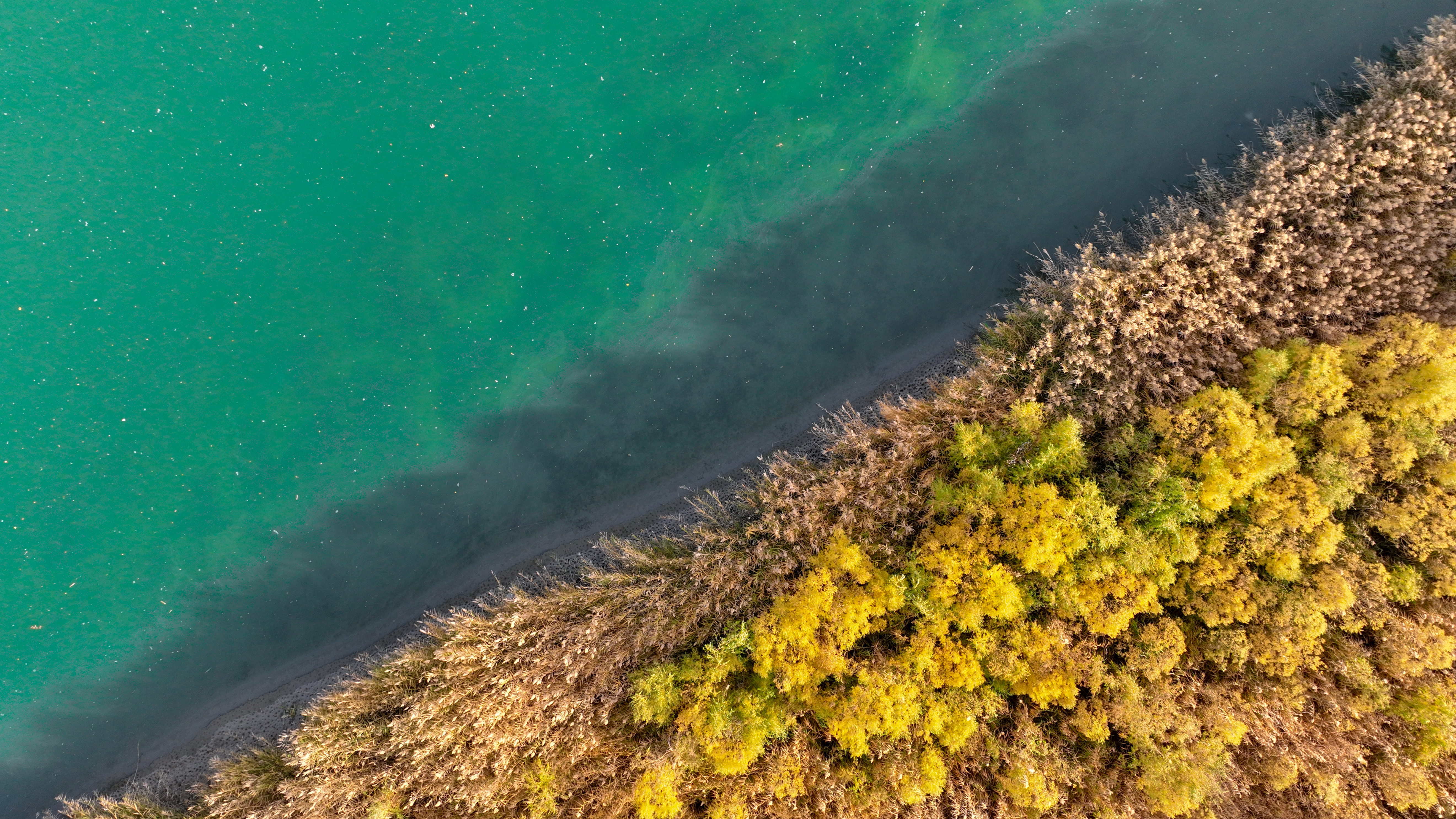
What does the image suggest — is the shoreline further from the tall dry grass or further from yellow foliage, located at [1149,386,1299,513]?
yellow foliage, located at [1149,386,1299,513]

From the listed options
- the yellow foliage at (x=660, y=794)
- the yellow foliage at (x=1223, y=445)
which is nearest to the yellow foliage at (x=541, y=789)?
the yellow foliage at (x=660, y=794)

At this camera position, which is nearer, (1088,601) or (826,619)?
(1088,601)

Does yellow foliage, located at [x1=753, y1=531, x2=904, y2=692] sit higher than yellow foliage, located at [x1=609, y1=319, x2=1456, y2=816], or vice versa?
yellow foliage, located at [x1=753, y1=531, x2=904, y2=692]

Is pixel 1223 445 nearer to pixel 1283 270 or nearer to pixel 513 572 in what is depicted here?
pixel 1283 270

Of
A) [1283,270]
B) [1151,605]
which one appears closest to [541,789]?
→ [1151,605]

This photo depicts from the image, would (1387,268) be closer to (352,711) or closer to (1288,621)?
(1288,621)

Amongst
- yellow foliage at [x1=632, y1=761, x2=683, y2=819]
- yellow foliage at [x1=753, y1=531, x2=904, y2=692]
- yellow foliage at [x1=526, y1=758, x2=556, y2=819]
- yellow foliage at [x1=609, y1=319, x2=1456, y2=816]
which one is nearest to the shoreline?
yellow foliage at [x1=609, y1=319, x2=1456, y2=816]

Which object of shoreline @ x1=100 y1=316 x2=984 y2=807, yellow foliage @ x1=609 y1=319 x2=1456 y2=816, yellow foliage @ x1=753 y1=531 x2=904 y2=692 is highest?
shoreline @ x1=100 y1=316 x2=984 y2=807

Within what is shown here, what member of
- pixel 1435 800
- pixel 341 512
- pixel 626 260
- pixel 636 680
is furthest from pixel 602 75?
pixel 1435 800
